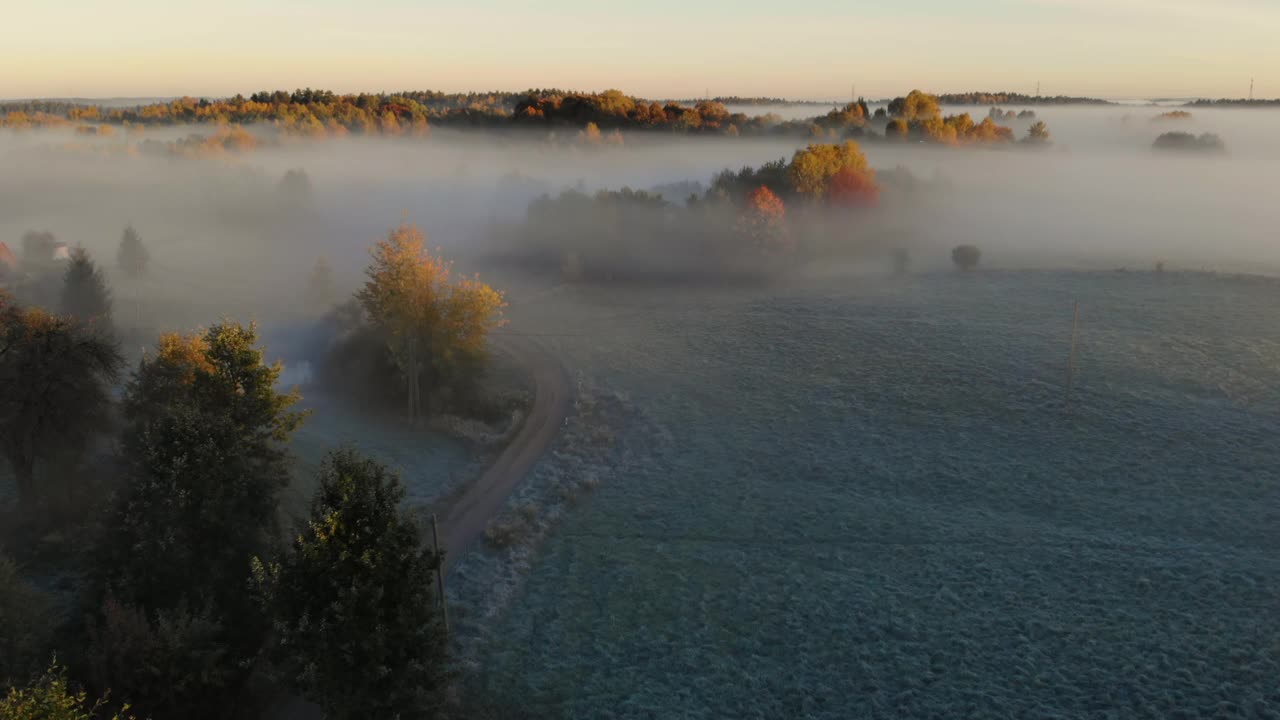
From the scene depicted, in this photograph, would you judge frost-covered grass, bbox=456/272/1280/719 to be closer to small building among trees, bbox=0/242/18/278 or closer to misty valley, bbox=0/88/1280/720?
misty valley, bbox=0/88/1280/720

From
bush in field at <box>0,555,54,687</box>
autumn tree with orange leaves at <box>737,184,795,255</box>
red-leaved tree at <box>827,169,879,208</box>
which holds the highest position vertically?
red-leaved tree at <box>827,169,879,208</box>

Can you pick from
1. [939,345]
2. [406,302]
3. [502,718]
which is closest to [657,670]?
[502,718]

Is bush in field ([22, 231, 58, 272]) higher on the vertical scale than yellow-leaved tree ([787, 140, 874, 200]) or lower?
lower

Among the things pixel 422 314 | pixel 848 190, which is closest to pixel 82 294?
pixel 422 314

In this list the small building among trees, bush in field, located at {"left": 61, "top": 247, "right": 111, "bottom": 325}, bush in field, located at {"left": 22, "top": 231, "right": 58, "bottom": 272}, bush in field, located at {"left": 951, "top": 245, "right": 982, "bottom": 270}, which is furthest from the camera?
bush in field, located at {"left": 951, "top": 245, "right": 982, "bottom": 270}

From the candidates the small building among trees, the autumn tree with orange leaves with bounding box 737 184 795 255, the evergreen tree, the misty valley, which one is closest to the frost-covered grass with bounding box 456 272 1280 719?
the misty valley

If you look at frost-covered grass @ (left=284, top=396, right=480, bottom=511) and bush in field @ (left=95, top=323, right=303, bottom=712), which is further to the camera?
frost-covered grass @ (left=284, top=396, right=480, bottom=511)

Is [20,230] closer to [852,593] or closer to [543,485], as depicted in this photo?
[543,485]
